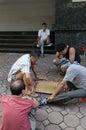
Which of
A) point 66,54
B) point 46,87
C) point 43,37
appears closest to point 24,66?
point 46,87

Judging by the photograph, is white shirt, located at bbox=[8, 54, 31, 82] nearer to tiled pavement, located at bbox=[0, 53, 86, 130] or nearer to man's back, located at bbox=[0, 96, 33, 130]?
tiled pavement, located at bbox=[0, 53, 86, 130]

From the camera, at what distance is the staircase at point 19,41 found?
320 inches

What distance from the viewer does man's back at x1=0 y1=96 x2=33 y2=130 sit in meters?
2.77

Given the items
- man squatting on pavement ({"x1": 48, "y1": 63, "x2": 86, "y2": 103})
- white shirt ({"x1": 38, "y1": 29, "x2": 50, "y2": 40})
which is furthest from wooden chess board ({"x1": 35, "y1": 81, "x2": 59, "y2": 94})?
white shirt ({"x1": 38, "y1": 29, "x2": 50, "y2": 40})

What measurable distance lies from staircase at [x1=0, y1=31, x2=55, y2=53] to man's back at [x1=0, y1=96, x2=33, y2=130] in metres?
5.10

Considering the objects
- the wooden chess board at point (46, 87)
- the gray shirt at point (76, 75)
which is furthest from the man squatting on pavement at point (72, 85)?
the wooden chess board at point (46, 87)

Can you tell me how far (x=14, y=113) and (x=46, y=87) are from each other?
1.88 metres

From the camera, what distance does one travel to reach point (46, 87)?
4598mm

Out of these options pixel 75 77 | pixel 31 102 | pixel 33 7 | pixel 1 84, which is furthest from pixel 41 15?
pixel 31 102

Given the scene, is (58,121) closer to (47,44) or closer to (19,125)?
(19,125)

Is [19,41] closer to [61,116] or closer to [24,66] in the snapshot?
[24,66]

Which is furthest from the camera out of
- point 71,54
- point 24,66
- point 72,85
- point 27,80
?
point 71,54

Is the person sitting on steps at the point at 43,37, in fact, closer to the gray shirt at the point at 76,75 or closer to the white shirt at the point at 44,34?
the white shirt at the point at 44,34

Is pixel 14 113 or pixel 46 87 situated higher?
pixel 14 113
